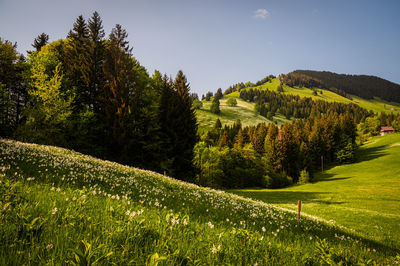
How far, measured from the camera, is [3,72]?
2819 cm

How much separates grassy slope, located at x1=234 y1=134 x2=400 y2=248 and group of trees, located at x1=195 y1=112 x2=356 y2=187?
42.7ft

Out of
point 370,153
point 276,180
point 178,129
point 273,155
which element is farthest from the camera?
point 370,153

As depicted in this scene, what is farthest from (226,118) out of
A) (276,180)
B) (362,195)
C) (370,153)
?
(362,195)

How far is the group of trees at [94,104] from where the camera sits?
965 inches

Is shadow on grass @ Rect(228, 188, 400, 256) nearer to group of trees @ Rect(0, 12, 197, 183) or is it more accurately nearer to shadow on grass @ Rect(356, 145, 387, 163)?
group of trees @ Rect(0, 12, 197, 183)

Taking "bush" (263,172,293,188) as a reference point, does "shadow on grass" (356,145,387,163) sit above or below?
above

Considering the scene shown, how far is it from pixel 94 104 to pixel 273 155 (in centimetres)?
8208

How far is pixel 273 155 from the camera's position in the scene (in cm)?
8869

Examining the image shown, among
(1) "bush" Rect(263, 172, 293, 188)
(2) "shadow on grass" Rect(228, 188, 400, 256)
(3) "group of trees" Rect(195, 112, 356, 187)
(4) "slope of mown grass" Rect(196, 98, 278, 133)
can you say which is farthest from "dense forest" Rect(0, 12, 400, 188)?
(4) "slope of mown grass" Rect(196, 98, 278, 133)

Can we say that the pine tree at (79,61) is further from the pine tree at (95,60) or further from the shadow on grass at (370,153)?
the shadow on grass at (370,153)

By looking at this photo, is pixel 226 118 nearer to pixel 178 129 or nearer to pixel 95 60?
pixel 178 129

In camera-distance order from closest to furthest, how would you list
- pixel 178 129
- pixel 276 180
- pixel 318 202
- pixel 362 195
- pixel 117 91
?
pixel 117 91, pixel 318 202, pixel 178 129, pixel 362 195, pixel 276 180

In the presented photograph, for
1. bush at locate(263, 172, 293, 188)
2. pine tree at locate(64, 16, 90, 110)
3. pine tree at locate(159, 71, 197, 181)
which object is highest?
pine tree at locate(64, 16, 90, 110)

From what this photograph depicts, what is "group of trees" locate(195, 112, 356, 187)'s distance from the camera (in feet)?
234
